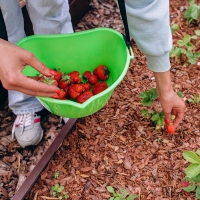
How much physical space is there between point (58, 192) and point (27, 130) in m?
0.36

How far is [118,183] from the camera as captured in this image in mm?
1513

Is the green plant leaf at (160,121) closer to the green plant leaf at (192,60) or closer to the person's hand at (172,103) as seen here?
the person's hand at (172,103)

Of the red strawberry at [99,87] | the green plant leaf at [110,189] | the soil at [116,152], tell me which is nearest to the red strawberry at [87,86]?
the red strawberry at [99,87]

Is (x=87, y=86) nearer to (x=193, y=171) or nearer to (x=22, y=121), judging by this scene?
(x=22, y=121)

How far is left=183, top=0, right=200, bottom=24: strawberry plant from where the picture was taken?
6.66ft

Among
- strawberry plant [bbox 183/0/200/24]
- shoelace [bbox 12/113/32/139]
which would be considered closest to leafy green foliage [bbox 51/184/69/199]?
shoelace [bbox 12/113/32/139]

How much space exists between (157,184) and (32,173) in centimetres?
57

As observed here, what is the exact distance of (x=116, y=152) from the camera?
1.61 metres

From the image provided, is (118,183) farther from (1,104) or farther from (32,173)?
(1,104)

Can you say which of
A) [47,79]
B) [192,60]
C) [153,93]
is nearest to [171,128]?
[153,93]

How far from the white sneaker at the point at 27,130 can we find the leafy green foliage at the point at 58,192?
0.27 m

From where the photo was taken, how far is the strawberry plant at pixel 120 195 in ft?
4.76

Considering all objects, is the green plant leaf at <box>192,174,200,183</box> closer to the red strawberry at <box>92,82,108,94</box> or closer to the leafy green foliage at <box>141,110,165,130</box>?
the leafy green foliage at <box>141,110,165,130</box>

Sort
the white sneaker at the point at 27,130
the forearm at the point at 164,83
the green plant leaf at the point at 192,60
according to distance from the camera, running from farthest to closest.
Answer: the green plant leaf at the point at 192,60, the white sneaker at the point at 27,130, the forearm at the point at 164,83
